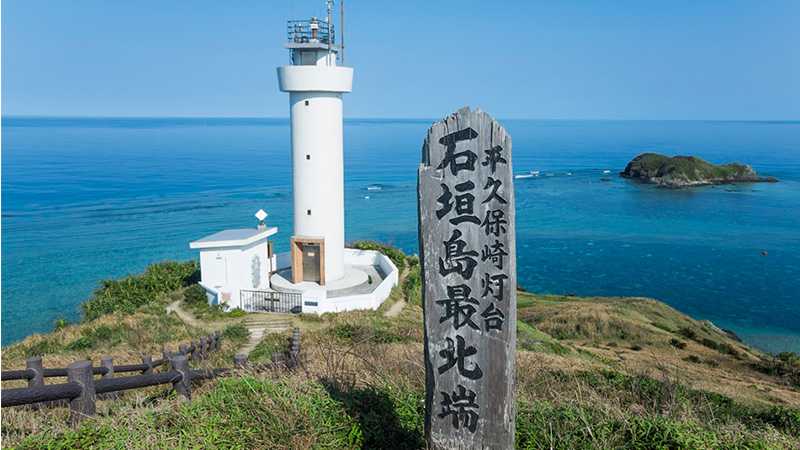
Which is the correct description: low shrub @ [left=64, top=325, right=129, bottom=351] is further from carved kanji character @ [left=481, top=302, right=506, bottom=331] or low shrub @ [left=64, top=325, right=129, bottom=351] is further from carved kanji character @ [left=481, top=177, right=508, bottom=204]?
carved kanji character @ [left=481, top=177, right=508, bottom=204]

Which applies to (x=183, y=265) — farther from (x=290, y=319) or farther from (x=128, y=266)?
(x=128, y=266)

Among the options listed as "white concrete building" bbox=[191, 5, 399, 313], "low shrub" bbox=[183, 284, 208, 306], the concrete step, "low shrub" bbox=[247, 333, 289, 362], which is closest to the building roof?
"white concrete building" bbox=[191, 5, 399, 313]

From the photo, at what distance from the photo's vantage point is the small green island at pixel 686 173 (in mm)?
64312

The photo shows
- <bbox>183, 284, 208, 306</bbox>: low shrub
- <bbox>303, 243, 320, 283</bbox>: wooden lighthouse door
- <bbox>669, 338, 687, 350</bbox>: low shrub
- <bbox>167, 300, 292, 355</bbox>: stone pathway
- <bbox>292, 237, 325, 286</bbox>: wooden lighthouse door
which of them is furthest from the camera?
<bbox>669, 338, 687, 350</bbox>: low shrub

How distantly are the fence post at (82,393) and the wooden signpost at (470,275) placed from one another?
250cm

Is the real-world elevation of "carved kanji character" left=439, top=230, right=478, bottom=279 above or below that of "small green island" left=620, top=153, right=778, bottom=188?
above

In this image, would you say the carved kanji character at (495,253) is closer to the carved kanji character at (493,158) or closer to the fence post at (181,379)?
the carved kanji character at (493,158)

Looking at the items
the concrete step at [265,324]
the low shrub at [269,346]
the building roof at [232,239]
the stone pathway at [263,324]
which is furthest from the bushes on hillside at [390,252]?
the low shrub at [269,346]

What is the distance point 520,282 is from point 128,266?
66.7 feet

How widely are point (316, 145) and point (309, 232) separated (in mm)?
2411

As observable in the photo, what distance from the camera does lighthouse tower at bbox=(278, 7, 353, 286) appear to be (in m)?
16.0

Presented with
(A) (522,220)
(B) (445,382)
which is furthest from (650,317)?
(A) (522,220)

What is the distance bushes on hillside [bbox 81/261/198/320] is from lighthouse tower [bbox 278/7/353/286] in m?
3.58

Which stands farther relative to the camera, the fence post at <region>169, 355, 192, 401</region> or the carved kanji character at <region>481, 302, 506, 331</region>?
the fence post at <region>169, 355, 192, 401</region>
